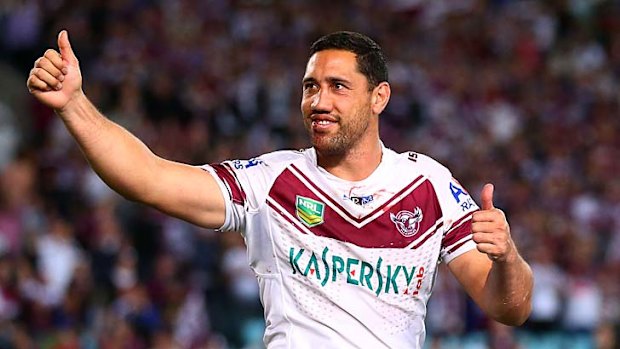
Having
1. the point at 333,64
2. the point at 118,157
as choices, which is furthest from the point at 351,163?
the point at 118,157

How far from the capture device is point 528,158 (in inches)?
584

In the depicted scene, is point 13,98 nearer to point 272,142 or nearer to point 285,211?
point 272,142

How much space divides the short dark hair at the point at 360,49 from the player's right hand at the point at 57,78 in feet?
3.66

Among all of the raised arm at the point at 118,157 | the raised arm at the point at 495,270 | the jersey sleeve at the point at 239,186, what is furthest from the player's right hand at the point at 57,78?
the raised arm at the point at 495,270

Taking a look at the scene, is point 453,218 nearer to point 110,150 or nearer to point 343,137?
point 343,137

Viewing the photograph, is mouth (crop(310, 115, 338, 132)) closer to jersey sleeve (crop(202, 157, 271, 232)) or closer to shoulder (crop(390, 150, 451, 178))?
jersey sleeve (crop(202, 157, 271, 232))

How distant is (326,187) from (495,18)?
44.2 feet

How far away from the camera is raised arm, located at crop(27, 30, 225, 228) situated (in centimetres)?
434

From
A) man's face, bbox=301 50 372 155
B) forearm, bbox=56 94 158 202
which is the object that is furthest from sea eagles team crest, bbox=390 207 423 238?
forearm, bbox=56 94 158 202

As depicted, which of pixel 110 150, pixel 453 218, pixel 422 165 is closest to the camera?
pixel 110 150

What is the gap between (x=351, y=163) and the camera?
5.16m

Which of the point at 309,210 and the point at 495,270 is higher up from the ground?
the point at 309,210

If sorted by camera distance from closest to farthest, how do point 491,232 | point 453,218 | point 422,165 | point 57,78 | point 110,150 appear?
1. point 57,78
2. point 110,150
3. point 491,232
4. point 453,218
5. point 422,165

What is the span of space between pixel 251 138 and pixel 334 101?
8.34 m
